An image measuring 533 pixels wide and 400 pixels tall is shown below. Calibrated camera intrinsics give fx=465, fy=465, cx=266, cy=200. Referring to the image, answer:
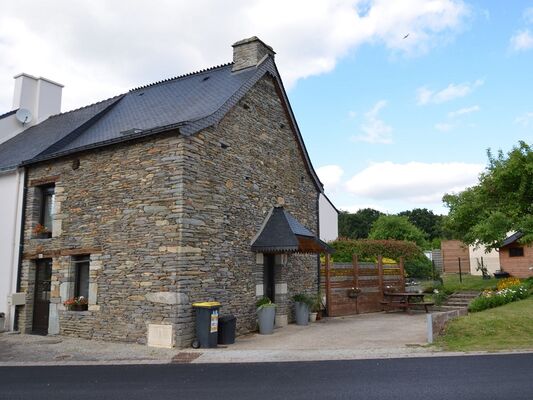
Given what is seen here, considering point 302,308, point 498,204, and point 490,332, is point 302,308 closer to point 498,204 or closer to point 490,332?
point 490,332

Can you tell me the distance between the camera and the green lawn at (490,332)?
10061 mm

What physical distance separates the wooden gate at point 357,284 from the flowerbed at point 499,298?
4.24 meters

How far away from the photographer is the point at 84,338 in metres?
11.9

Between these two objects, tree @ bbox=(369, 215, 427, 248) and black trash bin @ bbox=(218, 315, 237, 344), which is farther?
tree @ bbox=(369, 215, 427, 248)

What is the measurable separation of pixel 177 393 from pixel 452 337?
706 centimetres

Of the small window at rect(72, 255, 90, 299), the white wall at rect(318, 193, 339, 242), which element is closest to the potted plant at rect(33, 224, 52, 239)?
the small window at rect(72, 255, 90, 299)

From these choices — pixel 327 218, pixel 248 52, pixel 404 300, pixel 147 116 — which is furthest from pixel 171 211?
pixel 327 218

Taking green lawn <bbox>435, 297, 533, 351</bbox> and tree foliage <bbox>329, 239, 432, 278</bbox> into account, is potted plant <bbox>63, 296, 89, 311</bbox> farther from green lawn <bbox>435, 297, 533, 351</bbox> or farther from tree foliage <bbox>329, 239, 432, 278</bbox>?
tree foliage <bbox>329, 239, 432, 278</bbox>

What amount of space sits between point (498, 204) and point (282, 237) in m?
11.8

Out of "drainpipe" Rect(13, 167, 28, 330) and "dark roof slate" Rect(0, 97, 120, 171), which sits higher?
"dark roof slate" Rect(0, 97, 120, 171)

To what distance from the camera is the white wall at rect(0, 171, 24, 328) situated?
13844 millimetres

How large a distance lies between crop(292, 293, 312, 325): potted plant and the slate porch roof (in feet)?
15.1

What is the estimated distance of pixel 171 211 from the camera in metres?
10.9

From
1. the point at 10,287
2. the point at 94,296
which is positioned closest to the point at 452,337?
the point at 94,296
